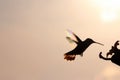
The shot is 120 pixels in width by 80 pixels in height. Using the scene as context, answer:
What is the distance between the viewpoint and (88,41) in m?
11.8

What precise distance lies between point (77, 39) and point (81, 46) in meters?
0.43

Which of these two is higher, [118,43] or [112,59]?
[118,43]

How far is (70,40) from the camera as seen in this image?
479 inches

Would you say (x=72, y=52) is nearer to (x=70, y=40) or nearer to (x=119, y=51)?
(x=70, y=40)

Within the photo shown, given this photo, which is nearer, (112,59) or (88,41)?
(112,59)

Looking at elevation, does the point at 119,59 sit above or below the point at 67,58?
below

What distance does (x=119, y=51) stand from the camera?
11.0 meters

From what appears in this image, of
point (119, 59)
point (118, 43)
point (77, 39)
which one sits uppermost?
point (77, 39)

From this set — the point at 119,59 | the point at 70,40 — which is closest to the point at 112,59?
the point at 119,59

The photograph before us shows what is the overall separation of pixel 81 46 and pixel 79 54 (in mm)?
450

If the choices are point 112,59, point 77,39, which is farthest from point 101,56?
point 77,39

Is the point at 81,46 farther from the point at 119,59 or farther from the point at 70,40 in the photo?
the point at 119,59

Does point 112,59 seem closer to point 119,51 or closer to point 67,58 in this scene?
point 119,51

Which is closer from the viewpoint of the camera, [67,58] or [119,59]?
[119,59]
